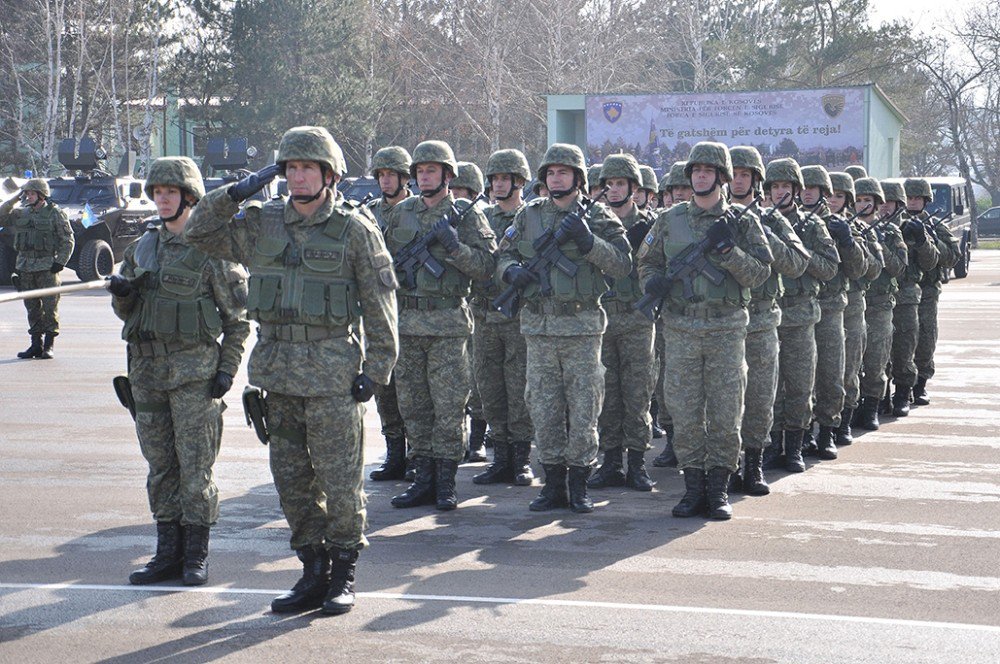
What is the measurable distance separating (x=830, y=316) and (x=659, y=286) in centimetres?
289

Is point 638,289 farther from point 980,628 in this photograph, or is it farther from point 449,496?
point 980,628

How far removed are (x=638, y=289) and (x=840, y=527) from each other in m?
2.25

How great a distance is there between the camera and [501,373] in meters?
9.59

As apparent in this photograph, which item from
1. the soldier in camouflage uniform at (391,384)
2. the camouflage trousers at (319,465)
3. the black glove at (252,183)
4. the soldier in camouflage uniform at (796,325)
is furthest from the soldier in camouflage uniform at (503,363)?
the black glove at (252,183)

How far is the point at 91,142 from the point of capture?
95.2 ft

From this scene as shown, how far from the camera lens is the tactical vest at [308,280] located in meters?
6.04

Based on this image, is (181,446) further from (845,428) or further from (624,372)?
(845,428)

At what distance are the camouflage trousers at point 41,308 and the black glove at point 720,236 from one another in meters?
9.66

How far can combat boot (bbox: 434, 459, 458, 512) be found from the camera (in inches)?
332

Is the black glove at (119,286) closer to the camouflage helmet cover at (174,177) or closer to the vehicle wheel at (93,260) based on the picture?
the camouflage helmet cover at (174,177)

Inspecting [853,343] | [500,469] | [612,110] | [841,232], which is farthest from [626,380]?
[612,110]

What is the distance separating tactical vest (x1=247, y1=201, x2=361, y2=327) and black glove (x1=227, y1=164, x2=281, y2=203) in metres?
0.22

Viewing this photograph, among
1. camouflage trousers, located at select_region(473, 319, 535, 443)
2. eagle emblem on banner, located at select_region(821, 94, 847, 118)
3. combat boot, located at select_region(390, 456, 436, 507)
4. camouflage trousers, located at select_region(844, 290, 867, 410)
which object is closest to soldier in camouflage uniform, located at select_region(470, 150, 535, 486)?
camouflage trousers, located at select_region(473, 319, 535, 443)

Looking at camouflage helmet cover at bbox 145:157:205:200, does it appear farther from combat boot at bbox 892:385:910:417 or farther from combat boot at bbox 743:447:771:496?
combat boot at bbox 892:385:910:417
